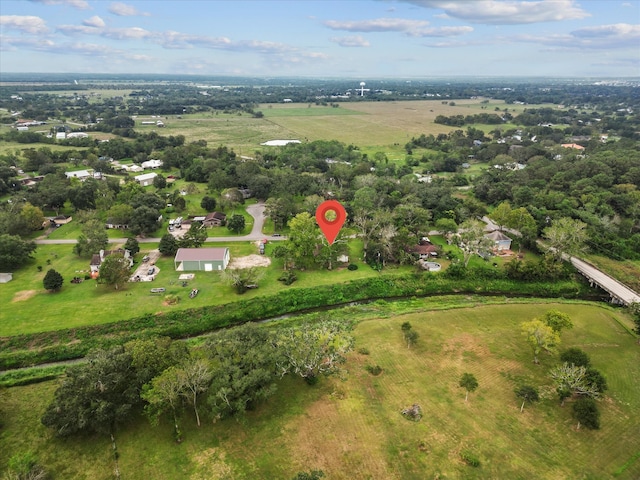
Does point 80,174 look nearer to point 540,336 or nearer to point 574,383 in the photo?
point 540,336

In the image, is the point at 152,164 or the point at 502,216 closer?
the point at 502,216

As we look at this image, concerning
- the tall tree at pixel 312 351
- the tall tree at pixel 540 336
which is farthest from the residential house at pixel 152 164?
the tall tree at pixel 540 336

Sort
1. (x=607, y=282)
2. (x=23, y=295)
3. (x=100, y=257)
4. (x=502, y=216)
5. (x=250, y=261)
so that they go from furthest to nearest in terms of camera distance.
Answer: (x=502, y=216) < (x=250, y=261) < (x=100, y=257) < (x=607, y=282) < (x=23, y=295)

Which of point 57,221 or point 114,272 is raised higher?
point 114,272

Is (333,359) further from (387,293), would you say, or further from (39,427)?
(39,427)

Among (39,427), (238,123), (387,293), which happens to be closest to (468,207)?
(387,293)

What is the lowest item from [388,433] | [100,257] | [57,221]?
[388,433]

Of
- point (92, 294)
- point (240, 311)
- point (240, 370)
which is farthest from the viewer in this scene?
point (92, 294)

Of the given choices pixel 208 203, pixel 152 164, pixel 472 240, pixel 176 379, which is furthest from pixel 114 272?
pixel 152 164

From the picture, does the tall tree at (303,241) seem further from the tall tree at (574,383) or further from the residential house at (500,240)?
the tall tree at (574,383)
